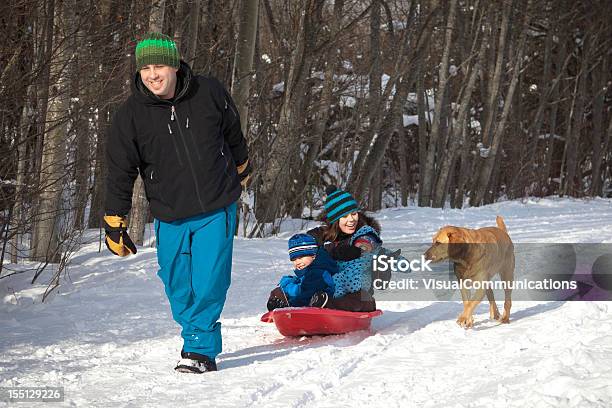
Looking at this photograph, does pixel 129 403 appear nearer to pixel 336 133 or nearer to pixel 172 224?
pixel 172 224

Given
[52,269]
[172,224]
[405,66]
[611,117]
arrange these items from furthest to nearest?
[611,117] < [405,66] < [52,269] < [172,224]

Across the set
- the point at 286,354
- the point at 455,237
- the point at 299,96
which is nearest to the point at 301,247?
the point at 286,354

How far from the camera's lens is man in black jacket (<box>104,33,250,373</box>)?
4656 mm

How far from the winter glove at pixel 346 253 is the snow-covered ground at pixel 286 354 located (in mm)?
568

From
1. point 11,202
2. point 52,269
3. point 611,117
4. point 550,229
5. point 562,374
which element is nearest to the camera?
point 562,374

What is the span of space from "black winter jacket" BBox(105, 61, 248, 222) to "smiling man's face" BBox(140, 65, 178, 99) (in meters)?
0.05

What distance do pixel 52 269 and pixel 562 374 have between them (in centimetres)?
535

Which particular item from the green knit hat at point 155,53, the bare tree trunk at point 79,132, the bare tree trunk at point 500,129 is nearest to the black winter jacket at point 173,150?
the green knit hat at point 155,53

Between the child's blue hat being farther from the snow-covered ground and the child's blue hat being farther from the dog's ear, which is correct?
the dog's ear

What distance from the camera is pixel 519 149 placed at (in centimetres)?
2775

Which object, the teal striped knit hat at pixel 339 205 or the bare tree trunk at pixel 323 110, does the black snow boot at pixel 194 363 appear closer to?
the teal striped knit hat at pixel 339 205

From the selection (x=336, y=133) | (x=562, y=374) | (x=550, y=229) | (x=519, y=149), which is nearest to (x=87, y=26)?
(x=562, y=374)

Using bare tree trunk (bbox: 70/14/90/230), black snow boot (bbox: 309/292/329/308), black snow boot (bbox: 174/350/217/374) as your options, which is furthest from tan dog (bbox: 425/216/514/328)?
bare tree trunk (bbox: 70/14/90/230)

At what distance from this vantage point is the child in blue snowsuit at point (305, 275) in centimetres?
589
